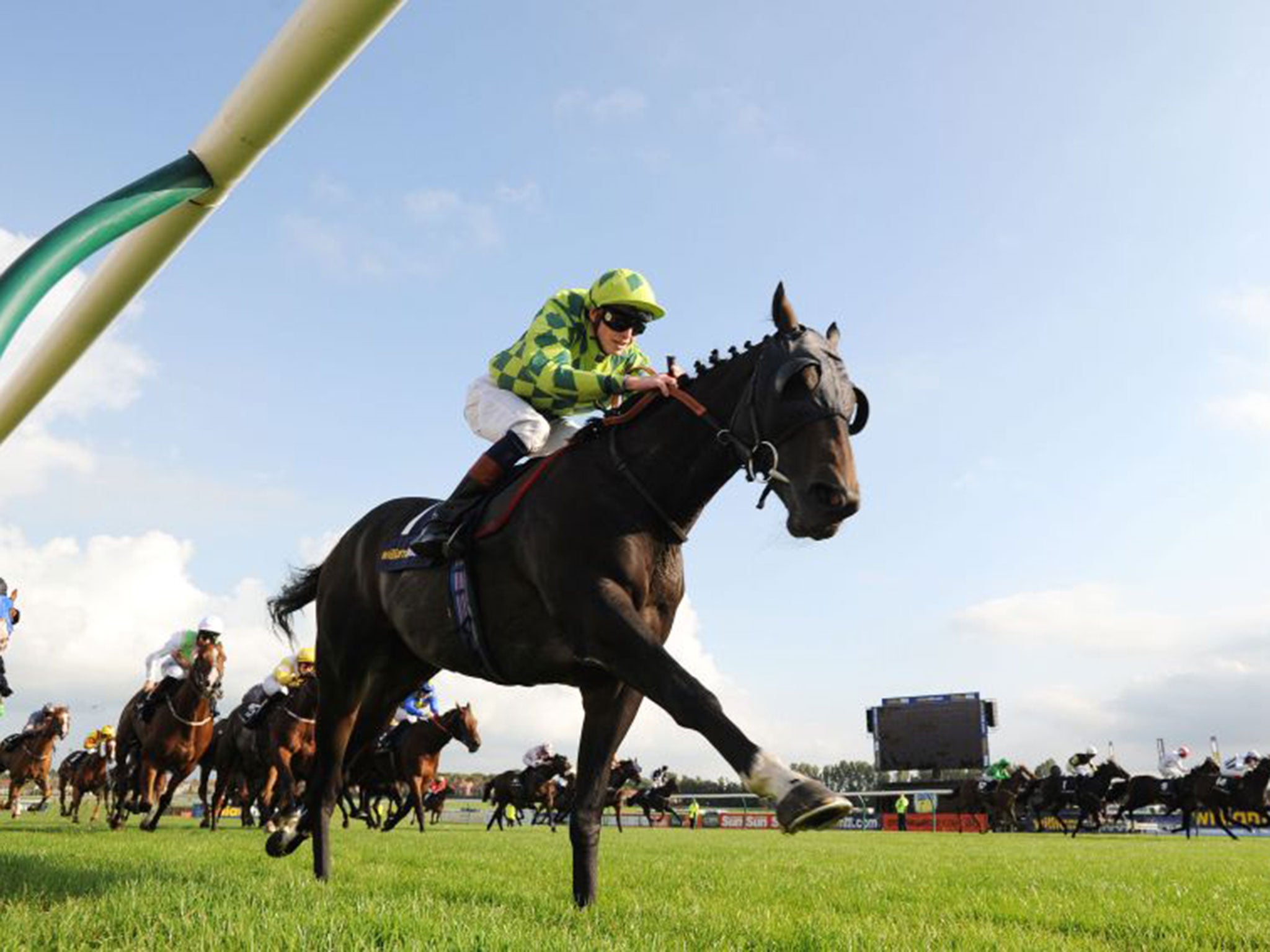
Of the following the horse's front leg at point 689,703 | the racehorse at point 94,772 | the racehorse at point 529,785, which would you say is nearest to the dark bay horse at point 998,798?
the racehorse at point 529,785

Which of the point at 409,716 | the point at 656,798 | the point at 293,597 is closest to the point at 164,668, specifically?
the point at 409,716

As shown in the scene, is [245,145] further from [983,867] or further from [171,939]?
[983,867]

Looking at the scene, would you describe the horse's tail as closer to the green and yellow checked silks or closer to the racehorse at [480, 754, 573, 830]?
the green and yellow checked silks

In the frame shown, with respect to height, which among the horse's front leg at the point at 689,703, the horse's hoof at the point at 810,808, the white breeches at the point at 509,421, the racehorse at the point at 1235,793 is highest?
the white breeches at the point at 509,421

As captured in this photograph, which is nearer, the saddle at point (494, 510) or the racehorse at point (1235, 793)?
the saddle at point (494, 510)

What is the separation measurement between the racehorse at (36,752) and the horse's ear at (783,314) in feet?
90.7

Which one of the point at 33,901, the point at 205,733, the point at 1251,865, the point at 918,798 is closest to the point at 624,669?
the point at 33,901

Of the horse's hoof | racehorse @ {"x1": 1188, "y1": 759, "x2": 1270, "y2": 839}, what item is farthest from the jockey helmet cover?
racehorse @ {"x1": 1188, "y1": 759, "x2": 1270, "y2": 839}

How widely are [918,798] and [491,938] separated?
40.2 meters

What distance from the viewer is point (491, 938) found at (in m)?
3.26

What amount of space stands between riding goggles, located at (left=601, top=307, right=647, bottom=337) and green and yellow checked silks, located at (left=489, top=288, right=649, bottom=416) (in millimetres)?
126

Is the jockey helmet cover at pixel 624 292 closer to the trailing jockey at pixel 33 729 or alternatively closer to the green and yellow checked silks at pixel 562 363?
the green and yellow checked silks at pixel 562 363

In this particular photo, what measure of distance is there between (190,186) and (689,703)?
3.05 metres

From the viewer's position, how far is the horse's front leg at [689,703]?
10.2ft
